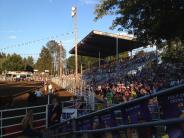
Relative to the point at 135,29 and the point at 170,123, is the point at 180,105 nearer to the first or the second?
the point at 170,123

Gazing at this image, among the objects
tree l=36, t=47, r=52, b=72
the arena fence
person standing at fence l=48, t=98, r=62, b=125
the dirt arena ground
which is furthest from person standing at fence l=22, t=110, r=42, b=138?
tree l=36, t=47, r=52, b=72

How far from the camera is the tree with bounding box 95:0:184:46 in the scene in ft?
43.4

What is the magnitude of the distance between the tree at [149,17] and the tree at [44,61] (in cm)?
14333

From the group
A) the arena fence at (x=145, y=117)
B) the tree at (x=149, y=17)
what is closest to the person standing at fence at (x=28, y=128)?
the tree at (x=149, y=17)

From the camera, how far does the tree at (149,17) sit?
43.4 ft

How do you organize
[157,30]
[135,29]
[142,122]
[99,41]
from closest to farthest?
1. [142,122]
2. [157,30]
3. [135,29]
4. [99,41]

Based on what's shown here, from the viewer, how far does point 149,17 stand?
47.0ft

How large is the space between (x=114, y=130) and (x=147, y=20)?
31.4 feet

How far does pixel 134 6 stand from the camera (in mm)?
14141

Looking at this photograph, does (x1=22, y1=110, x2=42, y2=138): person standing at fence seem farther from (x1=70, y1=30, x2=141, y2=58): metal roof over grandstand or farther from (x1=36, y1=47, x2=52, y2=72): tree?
(x1=36, y1=47, x2=52, y2=72): tree

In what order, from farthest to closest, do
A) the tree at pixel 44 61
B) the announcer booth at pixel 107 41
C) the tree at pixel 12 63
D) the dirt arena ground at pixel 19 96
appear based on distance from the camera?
the tree at pixel 44 61, the tree at pixel 12 63, the announcer booth at pixel 107 41, the dirt arena ground at pixel 19 96

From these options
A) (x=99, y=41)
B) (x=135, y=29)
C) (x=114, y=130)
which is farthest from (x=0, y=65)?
(x=114, y=130)

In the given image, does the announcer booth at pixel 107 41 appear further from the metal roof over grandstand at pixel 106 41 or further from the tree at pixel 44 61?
the tree at pixel 44 61

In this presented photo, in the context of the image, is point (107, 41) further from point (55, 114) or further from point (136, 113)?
point (136, 113)
